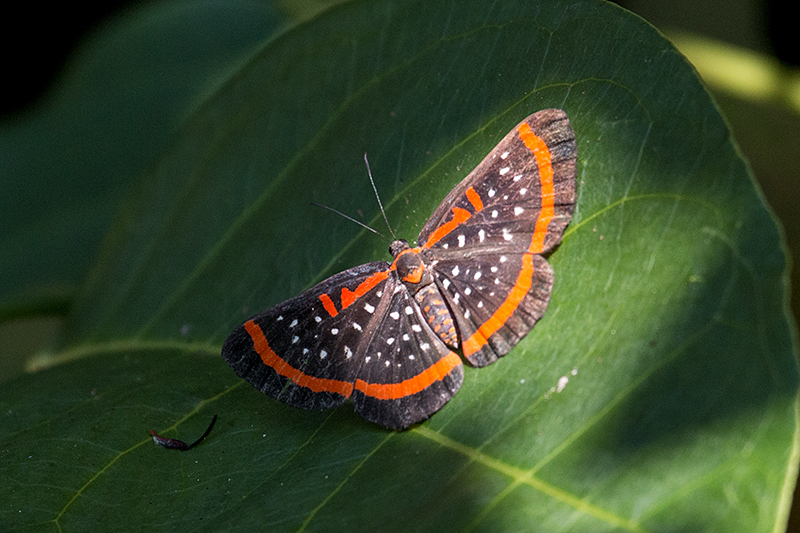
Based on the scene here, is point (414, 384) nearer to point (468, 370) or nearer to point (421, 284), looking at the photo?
point (468, 370)

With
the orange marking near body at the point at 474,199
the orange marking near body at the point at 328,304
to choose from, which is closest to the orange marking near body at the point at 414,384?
the orange marking near body at the point at 328,304

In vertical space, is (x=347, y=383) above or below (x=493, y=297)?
below

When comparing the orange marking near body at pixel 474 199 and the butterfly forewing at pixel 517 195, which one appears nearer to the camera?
the butterfly forewing at pixel 517 195

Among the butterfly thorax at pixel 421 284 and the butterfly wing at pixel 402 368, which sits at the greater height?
the butterfly thorax at pixel 421 284

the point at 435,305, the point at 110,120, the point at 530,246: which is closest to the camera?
the point at 530,246

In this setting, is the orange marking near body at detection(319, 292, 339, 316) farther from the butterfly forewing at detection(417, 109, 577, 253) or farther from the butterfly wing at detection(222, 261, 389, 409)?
the butterfly forewing at detection(417, 109, 577, 253)

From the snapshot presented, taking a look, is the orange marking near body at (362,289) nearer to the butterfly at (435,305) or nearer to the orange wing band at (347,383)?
the butterfly at (435,305)

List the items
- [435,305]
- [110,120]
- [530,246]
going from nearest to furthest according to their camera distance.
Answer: [530,246]
[435,305]
[110,120]

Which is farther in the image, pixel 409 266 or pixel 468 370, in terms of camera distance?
pixel 409 266

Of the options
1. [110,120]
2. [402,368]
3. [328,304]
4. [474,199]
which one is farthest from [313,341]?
[110,120]
